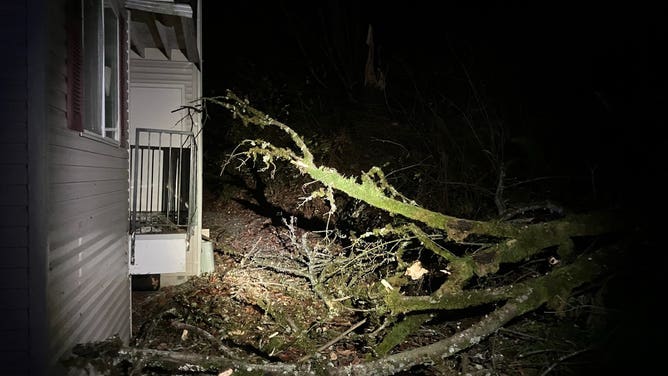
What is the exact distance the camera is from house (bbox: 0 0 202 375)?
3064mm

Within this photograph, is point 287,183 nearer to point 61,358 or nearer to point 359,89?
point 359,89

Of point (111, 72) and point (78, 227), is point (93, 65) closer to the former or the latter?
point (111, 72)

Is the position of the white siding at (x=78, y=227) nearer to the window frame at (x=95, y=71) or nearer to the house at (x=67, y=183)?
the house at (x=67, y=183)

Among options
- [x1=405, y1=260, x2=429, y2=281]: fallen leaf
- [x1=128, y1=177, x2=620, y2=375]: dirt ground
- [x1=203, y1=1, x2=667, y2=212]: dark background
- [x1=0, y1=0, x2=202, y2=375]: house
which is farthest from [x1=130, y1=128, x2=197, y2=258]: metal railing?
[x1=203, y1=1, x2=667, y2=212]: dark background

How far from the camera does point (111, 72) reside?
17.2 ft

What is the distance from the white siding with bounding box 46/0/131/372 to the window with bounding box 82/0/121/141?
24 cm

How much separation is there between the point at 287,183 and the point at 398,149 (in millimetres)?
3369

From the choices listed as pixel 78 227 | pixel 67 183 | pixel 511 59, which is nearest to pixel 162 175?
pixel 78 227

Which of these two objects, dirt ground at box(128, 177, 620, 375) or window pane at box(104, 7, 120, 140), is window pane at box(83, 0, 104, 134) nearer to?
window pane at box(104, 7, 120, 140)

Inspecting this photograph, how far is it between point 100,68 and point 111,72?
0.69 meters

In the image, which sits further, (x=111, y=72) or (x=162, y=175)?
(x=162, y=175)

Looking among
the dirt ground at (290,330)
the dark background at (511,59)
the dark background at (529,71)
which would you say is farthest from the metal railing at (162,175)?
the dark background at (529,71)

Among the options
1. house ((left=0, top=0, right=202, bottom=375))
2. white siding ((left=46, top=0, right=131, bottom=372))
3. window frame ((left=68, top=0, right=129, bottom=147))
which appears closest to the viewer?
house ((left=0, top=0, right=202, bottom=375))

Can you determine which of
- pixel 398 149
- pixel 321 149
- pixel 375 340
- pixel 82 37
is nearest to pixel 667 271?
pixel 375 340
